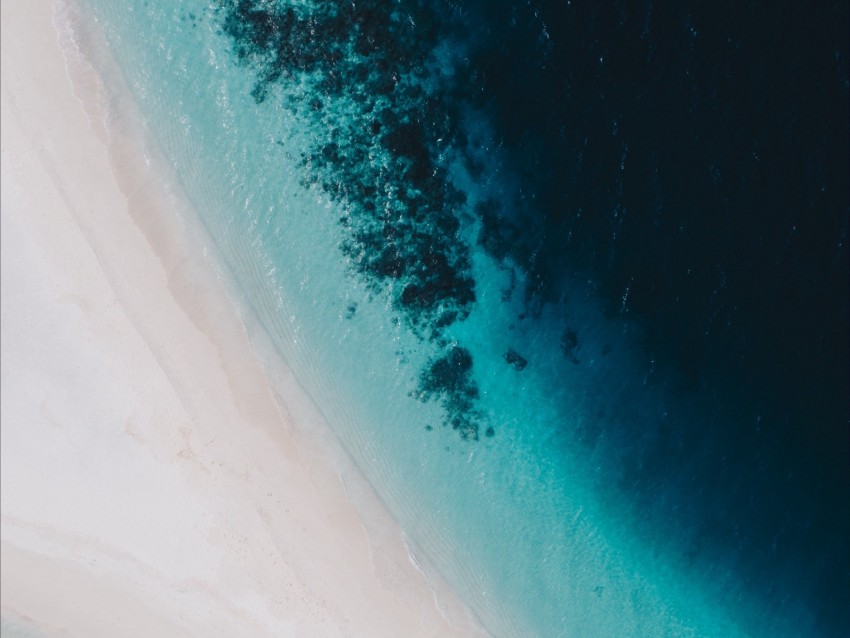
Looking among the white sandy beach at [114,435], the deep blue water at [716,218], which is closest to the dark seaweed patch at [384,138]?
the deep blue water at [716,218]

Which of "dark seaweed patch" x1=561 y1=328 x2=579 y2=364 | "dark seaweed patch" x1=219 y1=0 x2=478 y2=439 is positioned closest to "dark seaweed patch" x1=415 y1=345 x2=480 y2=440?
"dark seaweed patch" x1=219 y1=0 x2=478 y2=439

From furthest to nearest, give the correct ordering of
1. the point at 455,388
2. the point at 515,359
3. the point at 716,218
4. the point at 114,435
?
the point at 515,359
the point at 455,388
the point at 716,218
the point at 114,435

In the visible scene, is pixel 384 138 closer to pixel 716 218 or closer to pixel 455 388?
pixel 455 388

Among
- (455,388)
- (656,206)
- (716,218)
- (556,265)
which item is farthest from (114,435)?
(716,218)

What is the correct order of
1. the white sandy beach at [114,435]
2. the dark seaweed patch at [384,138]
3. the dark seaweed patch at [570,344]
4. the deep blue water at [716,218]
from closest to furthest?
1. the white sandy beach at [114,435]
2. the deep blue water at [716,218]
3. the dark seaweed patch at [384,138]
4. the dark seaweed patch at [570,344]

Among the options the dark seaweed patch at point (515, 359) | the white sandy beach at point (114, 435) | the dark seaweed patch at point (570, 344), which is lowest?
the white sandy beach at point (114, 435)

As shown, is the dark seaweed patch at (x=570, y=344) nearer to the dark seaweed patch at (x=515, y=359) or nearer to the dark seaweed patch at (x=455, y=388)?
the dark seaweed patch at (x=515, y=359)
